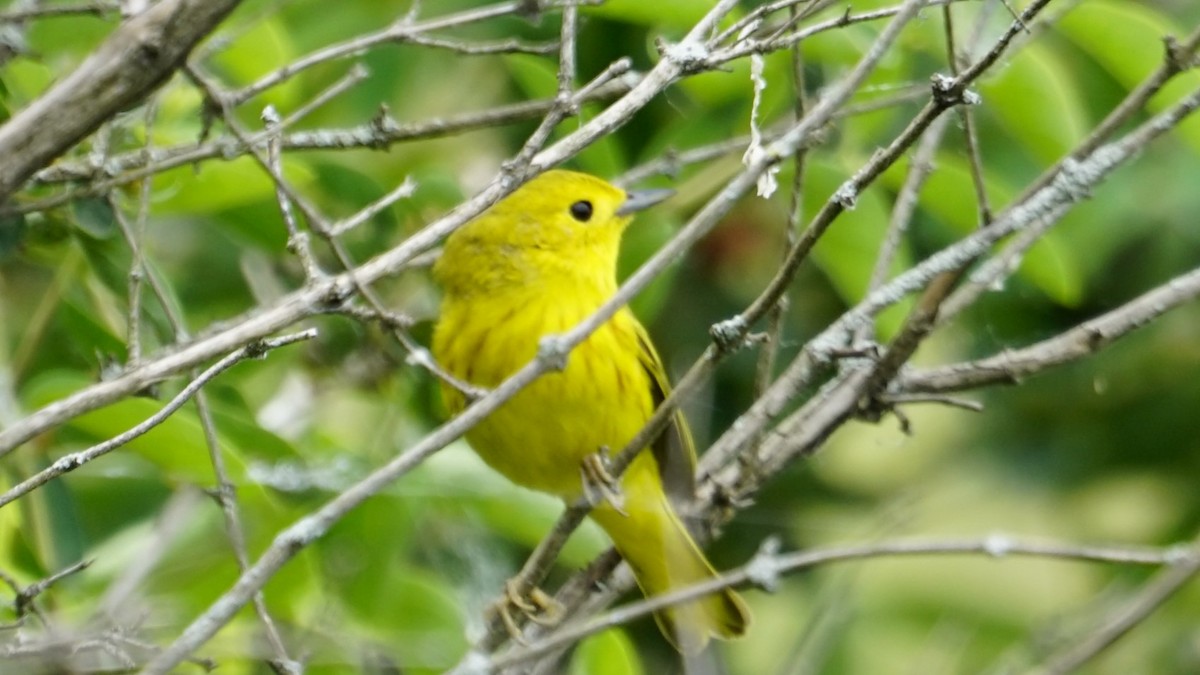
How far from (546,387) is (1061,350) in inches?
44.2

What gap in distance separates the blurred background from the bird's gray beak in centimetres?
6

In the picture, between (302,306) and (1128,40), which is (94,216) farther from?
(1128,40)

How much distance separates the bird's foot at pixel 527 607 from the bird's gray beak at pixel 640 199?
913mm

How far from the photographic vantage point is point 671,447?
3.51 metres

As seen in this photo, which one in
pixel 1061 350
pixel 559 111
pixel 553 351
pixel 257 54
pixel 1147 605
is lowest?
pixel 1147 605

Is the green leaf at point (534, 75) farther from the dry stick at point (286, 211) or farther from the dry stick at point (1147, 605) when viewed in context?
the dry stick at point (1147, 605)

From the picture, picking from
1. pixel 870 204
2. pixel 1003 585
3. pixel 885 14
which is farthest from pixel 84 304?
pixel 1003 585

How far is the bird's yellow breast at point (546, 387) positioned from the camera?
3.51 metres

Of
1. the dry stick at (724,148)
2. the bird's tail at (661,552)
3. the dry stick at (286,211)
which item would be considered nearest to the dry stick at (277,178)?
the dry stick at (286,211)

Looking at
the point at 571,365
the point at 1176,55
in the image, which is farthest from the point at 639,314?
the point at 1176,55

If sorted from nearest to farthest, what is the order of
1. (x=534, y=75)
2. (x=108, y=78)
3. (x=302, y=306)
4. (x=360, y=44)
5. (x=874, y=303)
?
(x=108, y=78), (x=302, y=306), (x=874, y=303), (x=360, y=44), (x=534, y=75)

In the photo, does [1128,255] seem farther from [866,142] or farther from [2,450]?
[2,450]

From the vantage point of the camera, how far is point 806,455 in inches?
123

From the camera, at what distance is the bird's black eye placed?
153 inches
